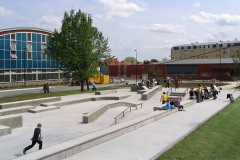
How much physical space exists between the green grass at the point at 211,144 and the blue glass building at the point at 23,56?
3555 cm

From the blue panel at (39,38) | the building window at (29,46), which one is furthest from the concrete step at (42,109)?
the blue panel at (39,38)

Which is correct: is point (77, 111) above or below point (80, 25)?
below

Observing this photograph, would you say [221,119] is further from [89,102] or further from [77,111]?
[89,102]

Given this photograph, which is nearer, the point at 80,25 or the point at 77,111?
the point at 77,111

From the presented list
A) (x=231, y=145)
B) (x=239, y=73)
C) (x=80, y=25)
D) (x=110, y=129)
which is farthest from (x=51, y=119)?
(x=239, y=73)

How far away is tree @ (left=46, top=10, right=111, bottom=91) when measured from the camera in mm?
36906

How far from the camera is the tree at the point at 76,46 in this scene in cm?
3691

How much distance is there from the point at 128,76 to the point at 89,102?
61519 millimetres

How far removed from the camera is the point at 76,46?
37.1 m

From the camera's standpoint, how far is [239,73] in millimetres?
49875

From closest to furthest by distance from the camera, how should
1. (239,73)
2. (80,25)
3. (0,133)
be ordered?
(0,133) < (80,25) < (239,73)

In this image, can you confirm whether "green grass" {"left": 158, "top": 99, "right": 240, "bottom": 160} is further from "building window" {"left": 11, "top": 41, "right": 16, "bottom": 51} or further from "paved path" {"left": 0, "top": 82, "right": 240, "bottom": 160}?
"building window" {"left": 11, "top": 41, "right": 16, "bottom": 51}

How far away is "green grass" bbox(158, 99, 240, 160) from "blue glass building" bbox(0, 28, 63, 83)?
117 ft

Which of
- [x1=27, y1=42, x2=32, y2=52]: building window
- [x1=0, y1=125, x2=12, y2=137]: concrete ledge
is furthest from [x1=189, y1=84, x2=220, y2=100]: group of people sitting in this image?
[x1=27, y1=42, x2=32, y2=52]: building window
